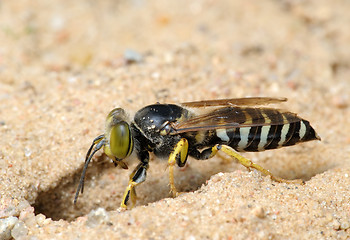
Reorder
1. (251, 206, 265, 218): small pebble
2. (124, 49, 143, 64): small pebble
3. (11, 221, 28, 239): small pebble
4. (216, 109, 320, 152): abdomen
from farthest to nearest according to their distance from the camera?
(124, 49, 143, 64): small pebble → (216, 109, 320, 152): abdomen → (11, 221, 28, 239): small pebble → (251, 206, 265, 218): small pebble

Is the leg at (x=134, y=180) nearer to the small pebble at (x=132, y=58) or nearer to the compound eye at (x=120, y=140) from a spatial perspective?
the compound eye at (x=120, y=140)

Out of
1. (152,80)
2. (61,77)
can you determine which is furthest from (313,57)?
(61,77)

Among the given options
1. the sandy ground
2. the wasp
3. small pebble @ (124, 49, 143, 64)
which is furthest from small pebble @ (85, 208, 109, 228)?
small pebble @ (124, 49, 143, 64)

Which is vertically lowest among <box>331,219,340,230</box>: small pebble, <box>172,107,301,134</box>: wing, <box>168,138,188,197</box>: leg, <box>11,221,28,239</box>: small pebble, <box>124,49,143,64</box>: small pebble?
<box>331,219,340,230</box>: small pebble

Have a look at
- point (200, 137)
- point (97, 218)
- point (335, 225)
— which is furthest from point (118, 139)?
point (335, 225)

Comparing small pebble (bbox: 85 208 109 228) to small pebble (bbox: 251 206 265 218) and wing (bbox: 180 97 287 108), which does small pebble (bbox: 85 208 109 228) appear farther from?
wing (bbox: 180 97 287 108)
